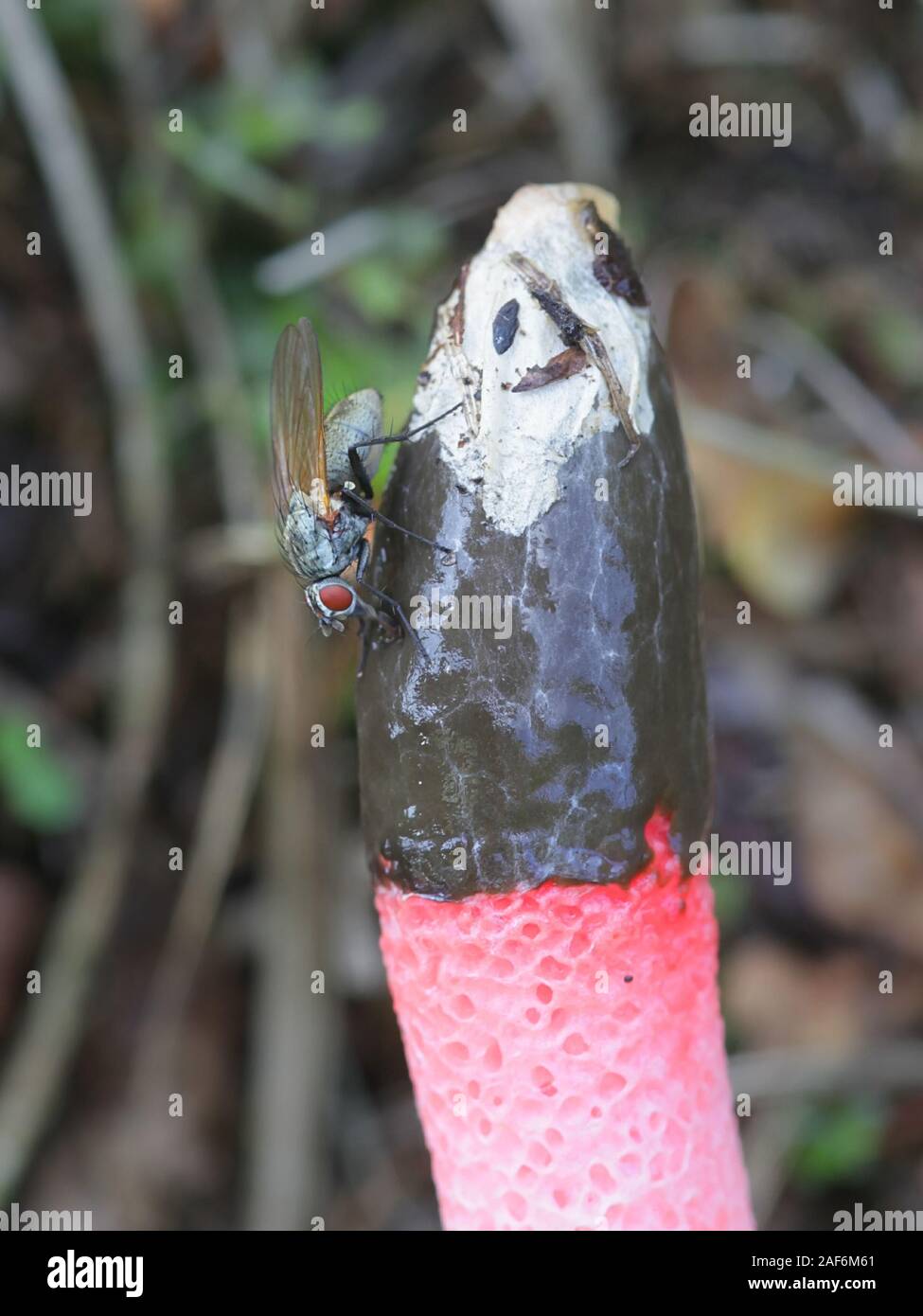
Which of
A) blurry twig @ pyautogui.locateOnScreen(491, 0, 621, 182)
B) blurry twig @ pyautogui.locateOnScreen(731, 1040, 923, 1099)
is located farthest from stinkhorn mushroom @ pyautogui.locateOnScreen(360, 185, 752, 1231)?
blurry twig @ pyautogui.locateOnScreen(491, 0, 621, 182)

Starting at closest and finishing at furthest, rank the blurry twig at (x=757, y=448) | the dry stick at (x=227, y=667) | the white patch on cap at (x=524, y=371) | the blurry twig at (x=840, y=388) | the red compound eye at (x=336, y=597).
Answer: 1. the white patch on cap at (x=524, y=371)
2. the red compound eye at (x=336, y=597)
3. the dry stick at (x=227, y=667)
4. the blurry twig at (x=757, y=448)
5. the blurry twig at (x=840, y=388)

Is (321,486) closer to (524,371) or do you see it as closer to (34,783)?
(524,371)

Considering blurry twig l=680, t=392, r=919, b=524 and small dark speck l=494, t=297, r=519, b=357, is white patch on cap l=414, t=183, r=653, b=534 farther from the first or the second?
blurry twig l=680, t=392, r=919, b=524

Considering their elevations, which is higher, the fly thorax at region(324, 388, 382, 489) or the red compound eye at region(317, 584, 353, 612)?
the fly thorax at region(324, 388, 382, 489)

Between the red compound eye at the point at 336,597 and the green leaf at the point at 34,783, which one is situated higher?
the red compound eye at the point at 336,597

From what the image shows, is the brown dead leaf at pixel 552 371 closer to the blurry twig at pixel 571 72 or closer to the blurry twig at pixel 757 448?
the blurry twig at pixel 757 448

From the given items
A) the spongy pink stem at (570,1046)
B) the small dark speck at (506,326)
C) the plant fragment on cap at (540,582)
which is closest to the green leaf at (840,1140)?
the spongy pink stem at (570,1046)

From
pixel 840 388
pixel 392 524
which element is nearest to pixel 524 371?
pixel 392 524
